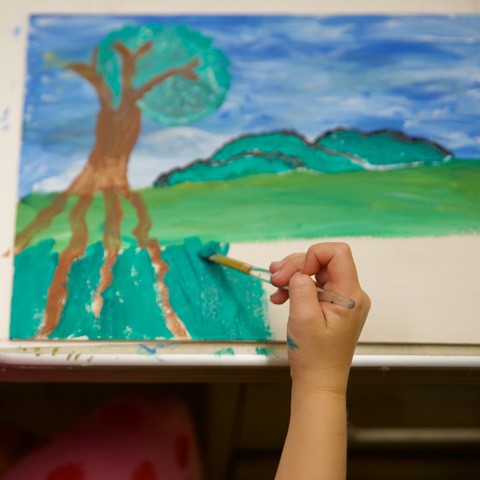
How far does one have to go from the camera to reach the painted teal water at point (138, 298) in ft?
1.88

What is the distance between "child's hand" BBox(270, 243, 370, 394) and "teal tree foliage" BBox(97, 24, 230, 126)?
274 millimetres

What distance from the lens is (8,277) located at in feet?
1.98

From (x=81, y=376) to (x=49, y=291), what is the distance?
10 centimetres

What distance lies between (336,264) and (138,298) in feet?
0.72

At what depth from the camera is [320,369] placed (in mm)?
519

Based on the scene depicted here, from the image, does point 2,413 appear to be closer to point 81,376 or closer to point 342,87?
point 81,376

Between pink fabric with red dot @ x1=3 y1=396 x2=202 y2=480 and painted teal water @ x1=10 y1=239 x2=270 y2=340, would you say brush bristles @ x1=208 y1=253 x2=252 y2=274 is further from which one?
pink fabric with red dot @ x1=3 y1=396 x2=202 y2=480

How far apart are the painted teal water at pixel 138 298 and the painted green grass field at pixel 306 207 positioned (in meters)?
0.03

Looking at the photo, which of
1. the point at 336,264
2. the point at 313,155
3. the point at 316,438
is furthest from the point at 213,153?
the point at 316,438

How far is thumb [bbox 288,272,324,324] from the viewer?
51cm

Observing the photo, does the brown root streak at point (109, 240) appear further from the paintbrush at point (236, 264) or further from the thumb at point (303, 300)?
the thumb at point (303, 300)

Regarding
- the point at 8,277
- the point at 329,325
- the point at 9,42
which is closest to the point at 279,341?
the point at 329,325

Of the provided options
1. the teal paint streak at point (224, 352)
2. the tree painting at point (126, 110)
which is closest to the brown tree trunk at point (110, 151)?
the tree painting at point (126, 110)

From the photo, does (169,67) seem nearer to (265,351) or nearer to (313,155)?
(313,155)
